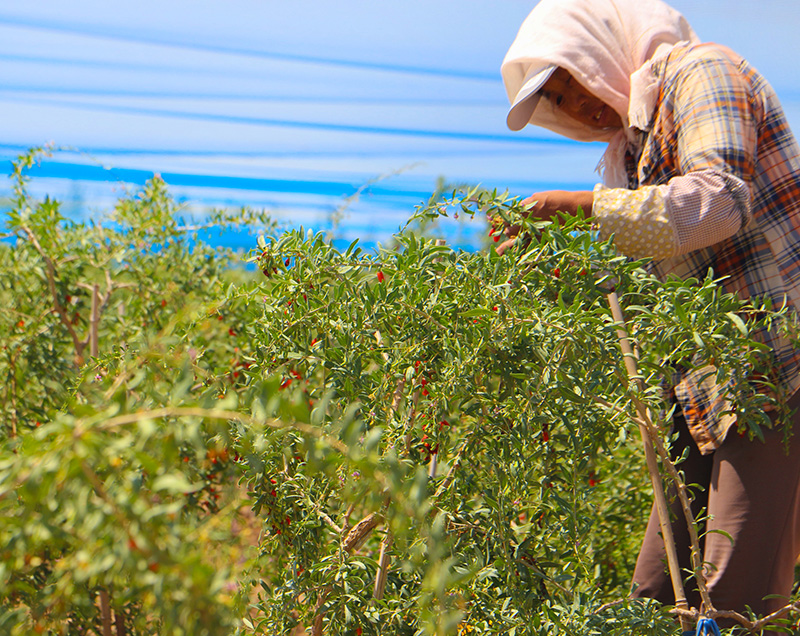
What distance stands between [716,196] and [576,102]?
1.96 ft

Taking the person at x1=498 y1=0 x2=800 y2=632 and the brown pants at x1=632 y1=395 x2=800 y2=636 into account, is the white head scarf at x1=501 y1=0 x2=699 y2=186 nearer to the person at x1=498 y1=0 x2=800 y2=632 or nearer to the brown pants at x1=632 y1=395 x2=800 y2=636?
the person at x1=498 y1=0 x2=800 y2=632

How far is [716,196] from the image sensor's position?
1377 millimetres

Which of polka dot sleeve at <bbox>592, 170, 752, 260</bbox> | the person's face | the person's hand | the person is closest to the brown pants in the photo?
the person

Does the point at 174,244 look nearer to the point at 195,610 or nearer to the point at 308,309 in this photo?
the point at 308,309

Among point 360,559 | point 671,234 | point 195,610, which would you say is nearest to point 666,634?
point 360,559

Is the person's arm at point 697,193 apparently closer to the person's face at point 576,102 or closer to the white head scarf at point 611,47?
the white head scarf at point 611,47

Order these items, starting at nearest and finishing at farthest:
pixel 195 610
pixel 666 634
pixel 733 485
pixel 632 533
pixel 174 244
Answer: pixel 195 610 → pixel 666 634 → pixel 733 485 → pixel 632 533 → pixel 174 244

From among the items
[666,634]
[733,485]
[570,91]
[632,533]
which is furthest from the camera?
[632,533]

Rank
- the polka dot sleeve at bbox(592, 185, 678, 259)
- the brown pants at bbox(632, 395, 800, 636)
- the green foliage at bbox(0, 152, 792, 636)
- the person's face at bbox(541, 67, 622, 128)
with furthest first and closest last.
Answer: the person's face at bbox(541, 67, 622, 128)
the brown pants at bbox(632, 395, 800, 636)
the polka dot sleeve at bbox(592, 185, 678, 259)
the green foliage at bbox(0, 152, 792, 636)

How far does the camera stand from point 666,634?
109 centimetres

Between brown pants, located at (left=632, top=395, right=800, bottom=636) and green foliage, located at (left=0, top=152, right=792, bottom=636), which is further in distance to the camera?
brown pants, located at (left=632, top=395, right=800, bottom=636)

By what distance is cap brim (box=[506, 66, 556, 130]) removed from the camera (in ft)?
5.73

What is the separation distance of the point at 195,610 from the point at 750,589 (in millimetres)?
1488

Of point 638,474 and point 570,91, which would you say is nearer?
point 570,91
